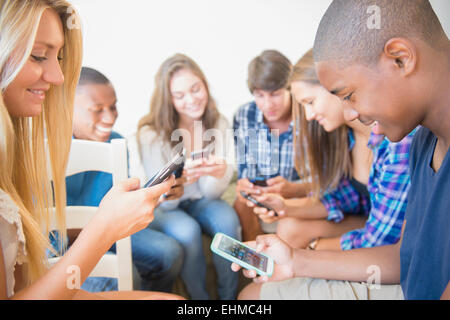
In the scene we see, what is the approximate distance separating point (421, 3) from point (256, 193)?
0.64 m

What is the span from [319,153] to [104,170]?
23.8 inches

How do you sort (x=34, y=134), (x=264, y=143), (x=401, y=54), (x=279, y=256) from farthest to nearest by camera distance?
(x=264, y=143) < (x=279, y=256) < (x=34, y=134) < (x=401, y=54)

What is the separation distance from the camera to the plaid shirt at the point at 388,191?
0.74 meters

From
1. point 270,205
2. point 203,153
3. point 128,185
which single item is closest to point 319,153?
point 270,205

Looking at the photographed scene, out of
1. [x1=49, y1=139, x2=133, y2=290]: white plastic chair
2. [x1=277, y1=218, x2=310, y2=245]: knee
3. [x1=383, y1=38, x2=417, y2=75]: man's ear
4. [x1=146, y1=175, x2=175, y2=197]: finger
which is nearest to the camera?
[x1=383, y1=38, x2=417, y2=75]: man's ear

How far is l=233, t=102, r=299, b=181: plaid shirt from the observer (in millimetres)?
969

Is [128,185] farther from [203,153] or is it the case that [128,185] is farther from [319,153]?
[319,153]

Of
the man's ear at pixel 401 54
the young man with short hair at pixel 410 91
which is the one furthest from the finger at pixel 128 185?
the man's ear at pixel 401 54

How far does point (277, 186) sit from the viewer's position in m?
0.98

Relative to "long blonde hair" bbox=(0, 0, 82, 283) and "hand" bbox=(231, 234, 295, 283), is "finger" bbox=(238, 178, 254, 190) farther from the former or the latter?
"long blonde hair" bbox=(0, 0, 82, 283)

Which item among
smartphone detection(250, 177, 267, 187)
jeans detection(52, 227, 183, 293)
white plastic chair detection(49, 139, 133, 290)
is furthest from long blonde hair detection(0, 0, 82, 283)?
smartphone detection(250, 177, 267, 187)

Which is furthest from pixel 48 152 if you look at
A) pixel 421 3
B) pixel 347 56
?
pixel 421 3

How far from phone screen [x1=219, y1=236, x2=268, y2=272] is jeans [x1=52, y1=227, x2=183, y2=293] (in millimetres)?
331

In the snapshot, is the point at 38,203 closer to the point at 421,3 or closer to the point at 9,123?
the point at 9,123
